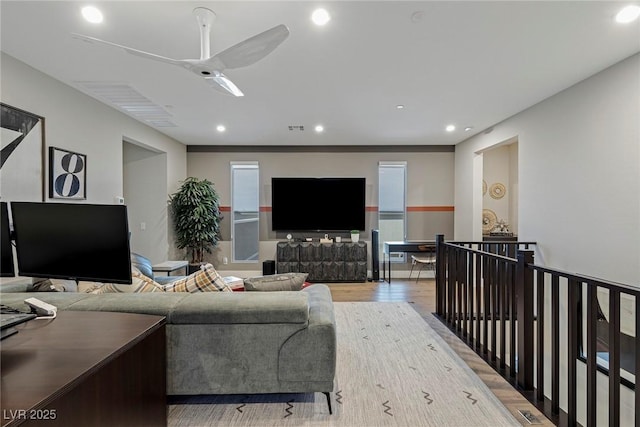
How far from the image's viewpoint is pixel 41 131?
3.03 meters

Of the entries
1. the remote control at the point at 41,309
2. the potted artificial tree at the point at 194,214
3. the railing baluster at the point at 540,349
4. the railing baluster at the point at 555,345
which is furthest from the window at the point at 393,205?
the remote control at the point at 41,309

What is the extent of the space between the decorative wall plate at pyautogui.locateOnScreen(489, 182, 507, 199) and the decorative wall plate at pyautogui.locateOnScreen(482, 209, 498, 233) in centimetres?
35

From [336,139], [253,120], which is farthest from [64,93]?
[336,139]

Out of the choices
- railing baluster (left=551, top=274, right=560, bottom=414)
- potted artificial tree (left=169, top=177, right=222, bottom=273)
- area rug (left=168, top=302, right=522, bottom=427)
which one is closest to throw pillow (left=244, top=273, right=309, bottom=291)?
area rug (left=168, top=302, right=522, bottom=427)

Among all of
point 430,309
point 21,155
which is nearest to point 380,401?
point 430,309

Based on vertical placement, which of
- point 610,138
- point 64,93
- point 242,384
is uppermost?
point 64,93

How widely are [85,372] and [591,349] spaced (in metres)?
2.48

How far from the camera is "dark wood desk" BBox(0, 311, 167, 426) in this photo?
879 millimetres

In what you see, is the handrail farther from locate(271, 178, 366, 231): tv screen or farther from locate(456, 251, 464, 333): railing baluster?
locate(271, 178, 366, 231): tv screen

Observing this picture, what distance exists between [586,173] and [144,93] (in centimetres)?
505

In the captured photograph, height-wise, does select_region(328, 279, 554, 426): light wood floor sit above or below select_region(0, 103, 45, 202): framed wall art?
below

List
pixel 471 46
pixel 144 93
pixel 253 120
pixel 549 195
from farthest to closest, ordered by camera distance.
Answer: pixel 253 120
pixel 549 195
pixel 144 93
pixel 471 46

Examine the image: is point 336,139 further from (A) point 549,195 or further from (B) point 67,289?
(B) point 67,289

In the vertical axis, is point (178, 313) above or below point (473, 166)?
below
